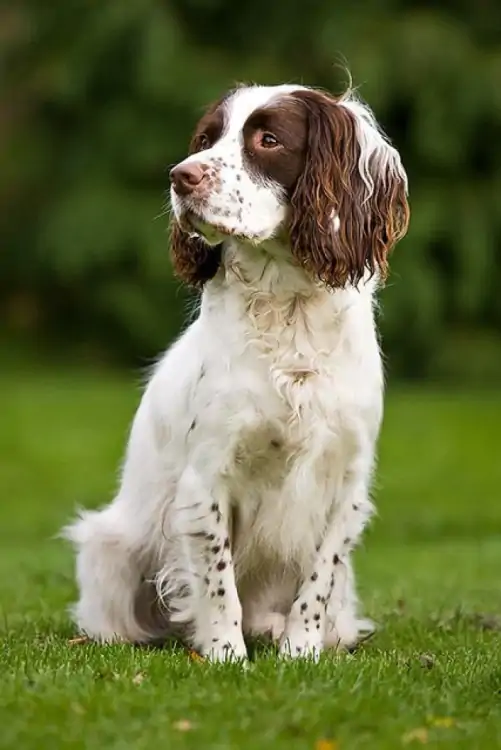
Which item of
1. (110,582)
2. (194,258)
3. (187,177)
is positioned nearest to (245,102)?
(187,177)

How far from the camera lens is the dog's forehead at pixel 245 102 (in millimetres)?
5746

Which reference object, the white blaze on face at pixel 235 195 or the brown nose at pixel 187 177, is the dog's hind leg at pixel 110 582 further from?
the brown nose at pixel 187 177

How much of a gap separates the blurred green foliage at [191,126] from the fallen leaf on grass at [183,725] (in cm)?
1885

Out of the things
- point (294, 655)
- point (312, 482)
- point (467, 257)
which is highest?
point (312, 482)

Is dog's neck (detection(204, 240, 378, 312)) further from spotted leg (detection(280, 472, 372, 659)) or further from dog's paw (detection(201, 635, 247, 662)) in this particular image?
dog's paw (detection(201, 635, 247, 662))

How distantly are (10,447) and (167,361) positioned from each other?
37.1 feet

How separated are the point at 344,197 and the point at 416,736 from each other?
6.84 ft

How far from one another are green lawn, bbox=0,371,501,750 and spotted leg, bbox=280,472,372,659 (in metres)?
0.28

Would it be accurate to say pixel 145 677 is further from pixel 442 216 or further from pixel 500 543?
pixel 442 216

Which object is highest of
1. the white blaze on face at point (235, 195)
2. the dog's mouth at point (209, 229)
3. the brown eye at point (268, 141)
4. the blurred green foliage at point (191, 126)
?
the brown eye at point (268, 141)

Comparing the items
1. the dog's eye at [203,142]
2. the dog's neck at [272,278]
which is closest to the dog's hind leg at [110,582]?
the dog's neck at [272,278]

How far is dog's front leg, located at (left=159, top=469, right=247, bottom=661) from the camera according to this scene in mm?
5887

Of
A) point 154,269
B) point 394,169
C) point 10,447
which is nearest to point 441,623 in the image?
point 394,169

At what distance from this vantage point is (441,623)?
7.24 m
